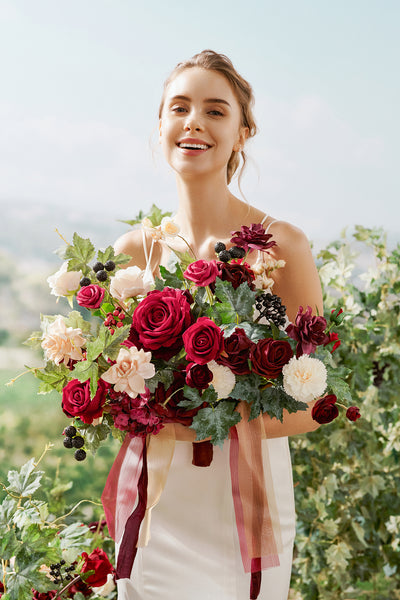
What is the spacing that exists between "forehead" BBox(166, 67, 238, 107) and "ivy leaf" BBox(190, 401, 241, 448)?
2.93ft

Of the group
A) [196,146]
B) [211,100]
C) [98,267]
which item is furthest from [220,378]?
[211,100]

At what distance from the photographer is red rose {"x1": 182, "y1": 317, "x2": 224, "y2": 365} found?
1.12 metres

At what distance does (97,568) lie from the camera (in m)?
1.75

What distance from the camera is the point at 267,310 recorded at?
1.25 meters

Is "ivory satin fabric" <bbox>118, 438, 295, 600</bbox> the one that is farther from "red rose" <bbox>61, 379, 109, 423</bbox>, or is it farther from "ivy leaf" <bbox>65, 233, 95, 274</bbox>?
"ivy leaf" <bbox>65, 233, 95, 274</bbox>

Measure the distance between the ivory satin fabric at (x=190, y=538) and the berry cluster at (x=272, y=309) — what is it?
1.44 ft

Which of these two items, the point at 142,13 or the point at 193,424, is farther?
the point at 142,13

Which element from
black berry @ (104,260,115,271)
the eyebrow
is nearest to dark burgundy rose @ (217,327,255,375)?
black berry @ (104,260,115,271)


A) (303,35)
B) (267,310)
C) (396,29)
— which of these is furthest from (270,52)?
(267,310)

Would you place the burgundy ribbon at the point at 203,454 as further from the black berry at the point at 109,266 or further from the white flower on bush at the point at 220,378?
the black berry at the point at 109,266

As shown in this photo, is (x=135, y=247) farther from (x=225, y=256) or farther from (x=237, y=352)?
(x=237, y=352)

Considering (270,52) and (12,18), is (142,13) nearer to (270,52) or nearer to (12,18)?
(270,52)

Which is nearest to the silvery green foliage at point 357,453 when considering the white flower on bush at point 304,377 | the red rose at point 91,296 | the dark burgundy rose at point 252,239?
the dark burgundy rose at point 252,239

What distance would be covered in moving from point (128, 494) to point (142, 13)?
13.9 feet
